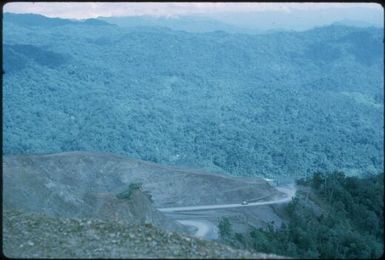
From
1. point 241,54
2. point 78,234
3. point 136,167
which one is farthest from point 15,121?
point 241,54

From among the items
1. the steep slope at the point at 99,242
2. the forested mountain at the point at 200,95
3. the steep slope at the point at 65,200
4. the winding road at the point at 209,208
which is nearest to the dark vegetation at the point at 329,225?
the winding road at the point at 209,208

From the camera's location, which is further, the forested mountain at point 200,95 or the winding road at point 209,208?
the forested mountain at point 200,95

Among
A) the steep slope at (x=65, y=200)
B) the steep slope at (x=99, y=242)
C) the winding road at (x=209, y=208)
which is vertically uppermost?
the steep slope at (x=99, y=242)

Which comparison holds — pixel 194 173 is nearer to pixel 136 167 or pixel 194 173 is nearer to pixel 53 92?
pixel 136 167

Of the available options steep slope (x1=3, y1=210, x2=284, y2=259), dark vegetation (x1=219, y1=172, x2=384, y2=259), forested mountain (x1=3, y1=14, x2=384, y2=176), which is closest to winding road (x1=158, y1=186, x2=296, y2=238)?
dark vegetation (x1=219, y1=172, x2=384, y2=259)

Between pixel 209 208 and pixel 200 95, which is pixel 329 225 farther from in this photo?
pixel 200 95

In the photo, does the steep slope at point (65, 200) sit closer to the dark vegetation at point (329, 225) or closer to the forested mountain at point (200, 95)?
the dark vegetation at point (329, 225)

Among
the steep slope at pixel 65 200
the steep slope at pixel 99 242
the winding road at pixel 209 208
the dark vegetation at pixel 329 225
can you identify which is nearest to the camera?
the steep slope at pixel 99 242

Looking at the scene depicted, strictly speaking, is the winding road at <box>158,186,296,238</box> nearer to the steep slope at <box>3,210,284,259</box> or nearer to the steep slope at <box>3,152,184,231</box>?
the steep slope at <box>3,152,184,231</box>
